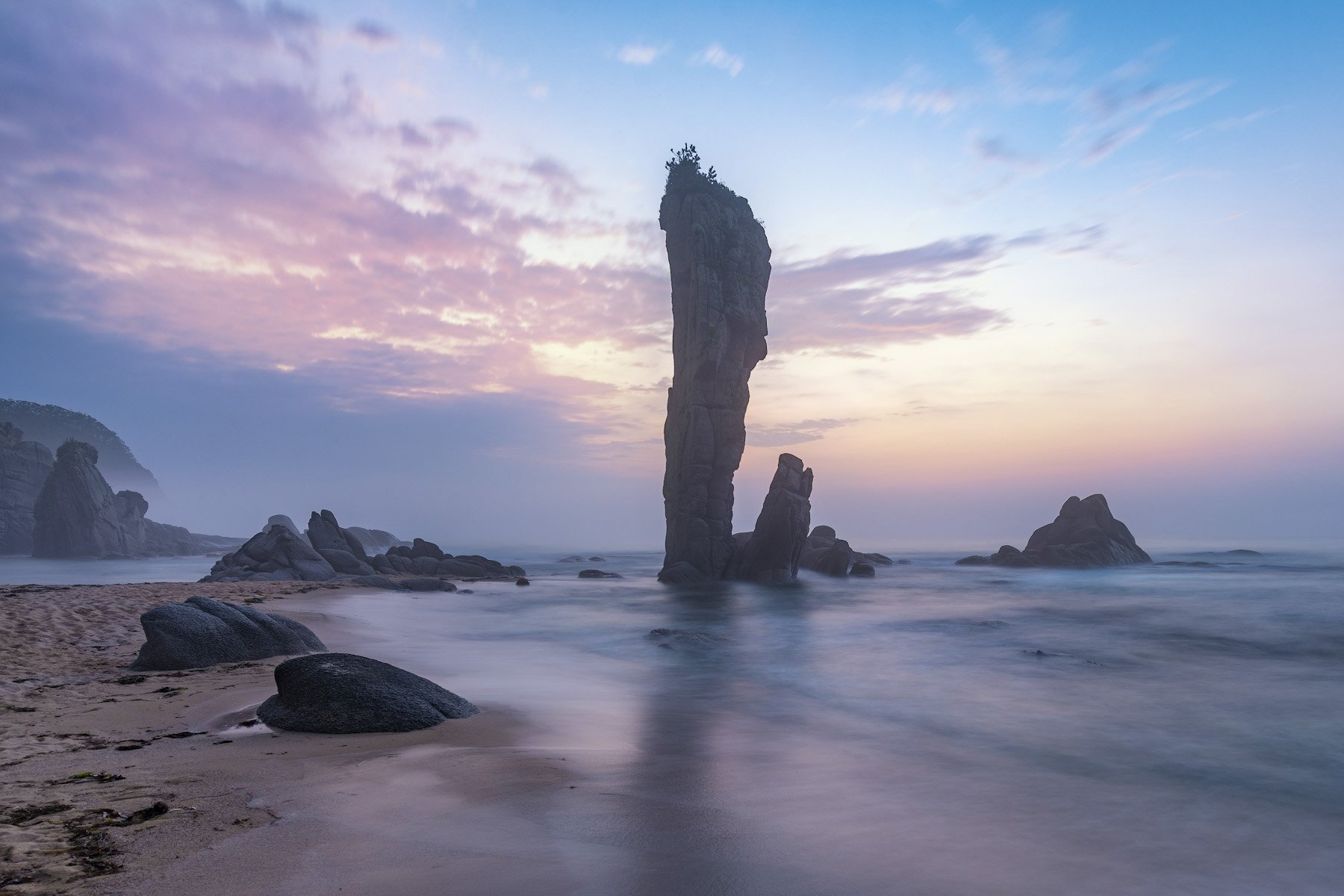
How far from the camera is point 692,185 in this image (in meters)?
45.5

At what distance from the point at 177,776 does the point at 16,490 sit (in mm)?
119351

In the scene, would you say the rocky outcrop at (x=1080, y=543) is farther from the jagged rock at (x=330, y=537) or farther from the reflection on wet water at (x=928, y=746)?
the jagged rock at (x=330, y=537)

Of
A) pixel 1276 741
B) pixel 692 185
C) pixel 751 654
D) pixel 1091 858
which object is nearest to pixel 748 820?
pixel 1091 858

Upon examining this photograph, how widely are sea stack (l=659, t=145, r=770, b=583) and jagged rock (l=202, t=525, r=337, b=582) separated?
63.3 feet

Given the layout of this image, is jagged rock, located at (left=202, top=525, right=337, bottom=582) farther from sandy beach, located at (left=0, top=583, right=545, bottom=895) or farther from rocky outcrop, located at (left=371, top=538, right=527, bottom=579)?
sandy beach, located at (left=0, top=583, right=545, bottom=895)

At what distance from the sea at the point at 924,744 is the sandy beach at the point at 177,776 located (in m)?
1.33

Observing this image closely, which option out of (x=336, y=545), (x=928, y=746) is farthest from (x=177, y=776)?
(x=336, y=545)

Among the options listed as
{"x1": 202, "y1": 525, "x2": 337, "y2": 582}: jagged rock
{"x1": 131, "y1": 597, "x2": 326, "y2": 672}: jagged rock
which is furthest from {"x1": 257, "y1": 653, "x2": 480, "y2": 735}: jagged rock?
{"x1": 202, "y1": 525, "x2": 337, "y2": 582}: jagged rock

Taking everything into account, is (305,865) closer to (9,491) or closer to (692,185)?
(692,185)

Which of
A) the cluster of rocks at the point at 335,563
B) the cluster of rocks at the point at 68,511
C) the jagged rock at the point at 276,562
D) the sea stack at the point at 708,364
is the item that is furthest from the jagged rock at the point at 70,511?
the sea stack at the point at 708,364

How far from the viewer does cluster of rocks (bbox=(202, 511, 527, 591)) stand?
111ft

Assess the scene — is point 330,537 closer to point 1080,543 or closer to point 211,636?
point 211,636

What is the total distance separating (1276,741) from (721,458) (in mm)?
33390

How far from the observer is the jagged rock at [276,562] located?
3494cm
